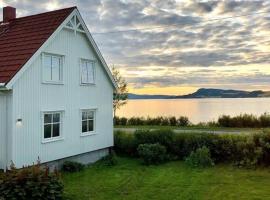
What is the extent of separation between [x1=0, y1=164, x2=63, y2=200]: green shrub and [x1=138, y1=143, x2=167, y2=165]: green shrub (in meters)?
6.96

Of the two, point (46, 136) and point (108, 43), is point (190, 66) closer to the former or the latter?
point (108, 43)

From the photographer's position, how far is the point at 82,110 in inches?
708

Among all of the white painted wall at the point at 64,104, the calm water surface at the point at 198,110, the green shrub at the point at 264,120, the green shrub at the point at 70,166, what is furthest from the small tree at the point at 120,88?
the green shrub at the point at 70,166

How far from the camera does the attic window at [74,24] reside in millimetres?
16688

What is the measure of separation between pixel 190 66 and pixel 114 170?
1632 cm

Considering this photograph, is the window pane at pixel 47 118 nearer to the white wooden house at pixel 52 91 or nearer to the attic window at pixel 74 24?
the white wooden house at pixel 52 91

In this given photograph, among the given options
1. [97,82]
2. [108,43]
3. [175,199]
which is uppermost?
[108,43]

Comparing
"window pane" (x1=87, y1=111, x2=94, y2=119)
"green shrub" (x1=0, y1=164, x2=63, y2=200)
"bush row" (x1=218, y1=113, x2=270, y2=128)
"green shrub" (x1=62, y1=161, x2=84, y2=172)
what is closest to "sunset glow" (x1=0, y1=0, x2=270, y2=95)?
"bush row" (x1=218, y1=113, x2=270, y2=128)

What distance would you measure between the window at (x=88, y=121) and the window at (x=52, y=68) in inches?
111

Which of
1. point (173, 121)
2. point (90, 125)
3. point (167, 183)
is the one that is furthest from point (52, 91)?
point (173, 121)

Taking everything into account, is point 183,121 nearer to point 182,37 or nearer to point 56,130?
point 182,37

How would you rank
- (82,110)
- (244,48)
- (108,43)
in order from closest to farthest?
(82,110) → (244,48) → (108,43)

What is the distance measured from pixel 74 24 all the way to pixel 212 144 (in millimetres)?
8915

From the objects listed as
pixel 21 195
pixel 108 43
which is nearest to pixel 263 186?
pixel 21 195
